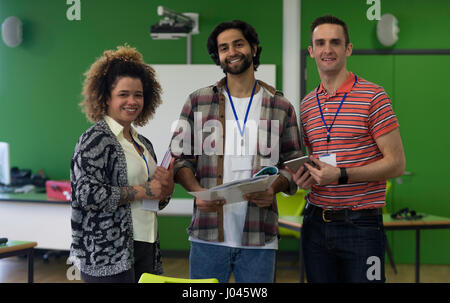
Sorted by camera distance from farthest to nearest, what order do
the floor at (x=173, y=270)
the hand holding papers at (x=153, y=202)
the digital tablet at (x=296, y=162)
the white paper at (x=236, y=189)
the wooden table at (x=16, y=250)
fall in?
the floor at (x=173, y=270)
the wooden table at (x=16, y=250)
the hand holding papers at (x=153, y=202)
the digital tablet at (x=296, y=162)
the white paper at (x=236, y=189)

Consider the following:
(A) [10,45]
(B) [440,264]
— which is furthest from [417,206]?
(A) [10,45]

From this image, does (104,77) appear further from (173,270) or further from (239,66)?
(173,270)

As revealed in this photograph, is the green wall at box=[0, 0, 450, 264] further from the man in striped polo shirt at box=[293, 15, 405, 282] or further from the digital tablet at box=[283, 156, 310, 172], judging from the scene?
the digital tablet at box=[283, 156, 310, 172]

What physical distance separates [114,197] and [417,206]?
4.57m

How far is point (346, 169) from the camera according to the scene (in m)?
2.01

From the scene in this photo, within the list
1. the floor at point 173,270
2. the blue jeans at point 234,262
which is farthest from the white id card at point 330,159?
the floor at point 173,270

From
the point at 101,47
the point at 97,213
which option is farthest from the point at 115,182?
the point at 101,47

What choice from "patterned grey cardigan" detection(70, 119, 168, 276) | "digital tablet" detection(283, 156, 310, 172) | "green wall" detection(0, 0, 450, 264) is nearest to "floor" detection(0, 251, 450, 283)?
"green wall" detection(0, 0, 450, 264)

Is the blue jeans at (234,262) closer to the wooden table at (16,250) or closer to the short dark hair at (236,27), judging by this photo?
the short dark hair at (236,27)

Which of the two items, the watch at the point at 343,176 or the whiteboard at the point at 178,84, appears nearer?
the watch at the point at 343,176

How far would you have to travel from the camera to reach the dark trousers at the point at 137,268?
79.7 inches

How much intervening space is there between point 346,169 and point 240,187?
19.1 inches

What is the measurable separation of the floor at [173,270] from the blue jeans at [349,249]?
9.84ft

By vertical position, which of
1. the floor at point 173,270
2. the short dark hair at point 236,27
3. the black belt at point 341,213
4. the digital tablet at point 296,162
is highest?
the short dark hair at point 236,27
